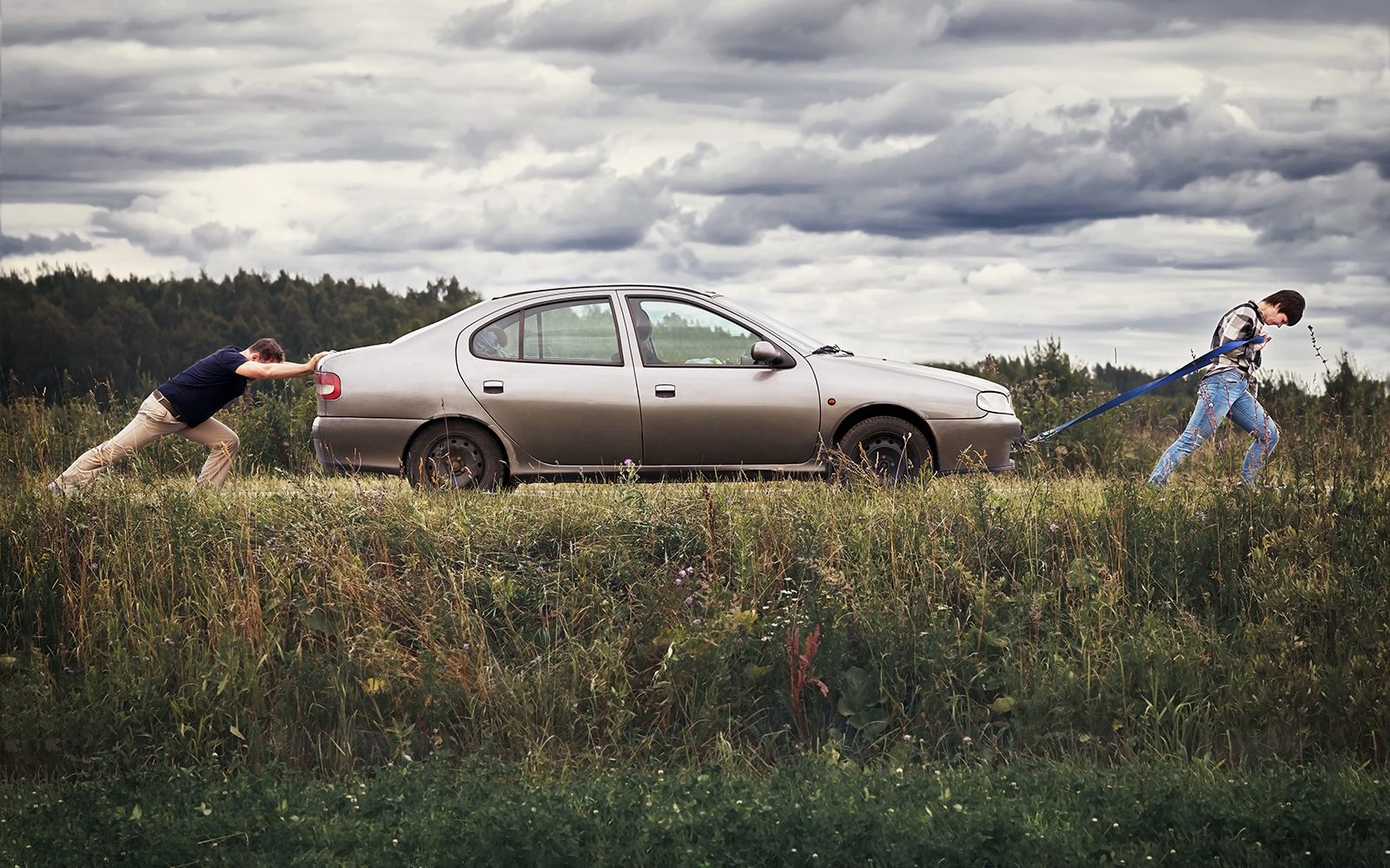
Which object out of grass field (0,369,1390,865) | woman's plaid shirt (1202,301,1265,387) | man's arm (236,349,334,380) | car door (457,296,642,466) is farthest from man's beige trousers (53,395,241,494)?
woman's plaid shirt (1202,301,1265,387)

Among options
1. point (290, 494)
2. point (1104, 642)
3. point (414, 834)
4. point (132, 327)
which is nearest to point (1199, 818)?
point (1104, 642)

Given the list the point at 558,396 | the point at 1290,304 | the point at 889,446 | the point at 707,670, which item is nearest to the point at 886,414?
the point at 889,446

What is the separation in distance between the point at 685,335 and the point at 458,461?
2.10 metres

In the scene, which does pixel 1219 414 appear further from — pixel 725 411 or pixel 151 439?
pixel 151 439

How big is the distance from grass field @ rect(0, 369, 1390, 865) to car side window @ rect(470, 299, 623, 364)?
64.0 inches

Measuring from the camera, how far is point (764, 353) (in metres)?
9.80

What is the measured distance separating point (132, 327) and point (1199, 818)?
5831cm

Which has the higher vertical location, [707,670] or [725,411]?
[725,411]

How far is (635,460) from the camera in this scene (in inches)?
393

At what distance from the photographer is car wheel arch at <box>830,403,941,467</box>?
9.99 m

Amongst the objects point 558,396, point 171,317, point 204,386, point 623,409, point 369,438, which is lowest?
point 369,438

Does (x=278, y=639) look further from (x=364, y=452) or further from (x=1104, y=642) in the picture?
(x=1104, y=642)

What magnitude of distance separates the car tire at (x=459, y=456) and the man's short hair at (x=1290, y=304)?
6643 millimetres

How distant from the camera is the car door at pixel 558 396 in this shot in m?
9.89
